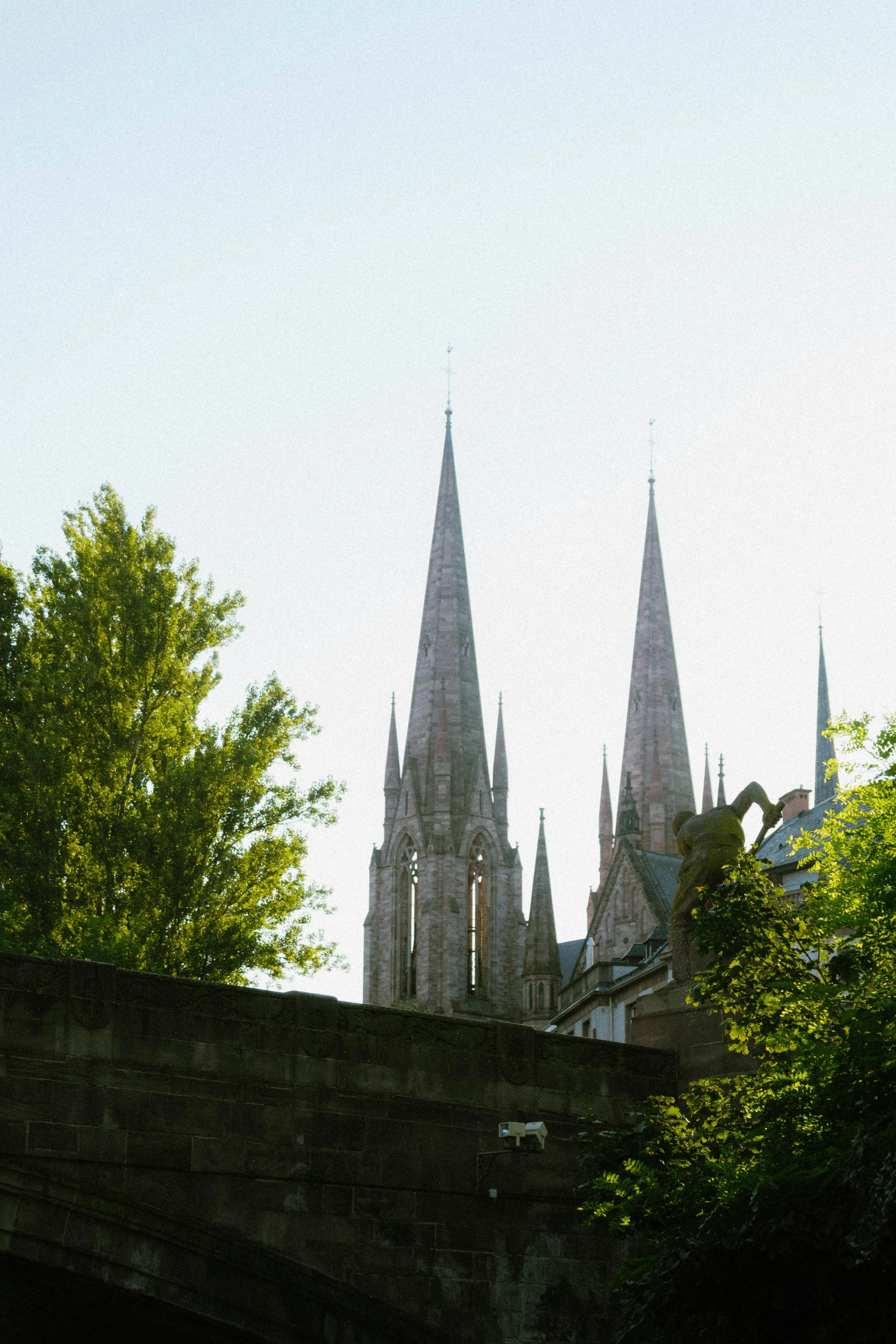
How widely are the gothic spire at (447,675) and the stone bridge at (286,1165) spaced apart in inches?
2699

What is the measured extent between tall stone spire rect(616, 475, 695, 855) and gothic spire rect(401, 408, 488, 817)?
8.63m

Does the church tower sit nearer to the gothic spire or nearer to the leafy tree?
the gothic spire

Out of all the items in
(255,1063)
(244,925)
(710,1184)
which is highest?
(244,925)

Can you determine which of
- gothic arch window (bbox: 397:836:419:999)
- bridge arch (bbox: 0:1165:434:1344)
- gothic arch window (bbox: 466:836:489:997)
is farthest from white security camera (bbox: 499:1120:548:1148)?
gothic arch window (bbox: 397:836:419:999)

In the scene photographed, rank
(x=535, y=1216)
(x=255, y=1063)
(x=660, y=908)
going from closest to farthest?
(x=255, y=1063) → (x=535, y=1216) → (x=660, y=908)

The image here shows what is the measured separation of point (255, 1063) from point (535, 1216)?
13.6 feet

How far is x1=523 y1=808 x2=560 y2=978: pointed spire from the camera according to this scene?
275 feet

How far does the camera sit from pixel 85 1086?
1858cm

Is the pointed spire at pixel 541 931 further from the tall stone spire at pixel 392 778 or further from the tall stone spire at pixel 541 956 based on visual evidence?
the tall stone spire at pixel 392 778

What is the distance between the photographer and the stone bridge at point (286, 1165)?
724 inches

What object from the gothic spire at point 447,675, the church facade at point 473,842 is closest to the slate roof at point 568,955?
the church facade at point 473,842

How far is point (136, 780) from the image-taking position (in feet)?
107

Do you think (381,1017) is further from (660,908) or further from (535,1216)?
(660,908)

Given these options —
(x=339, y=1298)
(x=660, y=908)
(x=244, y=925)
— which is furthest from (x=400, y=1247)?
(x=660, y=908)
